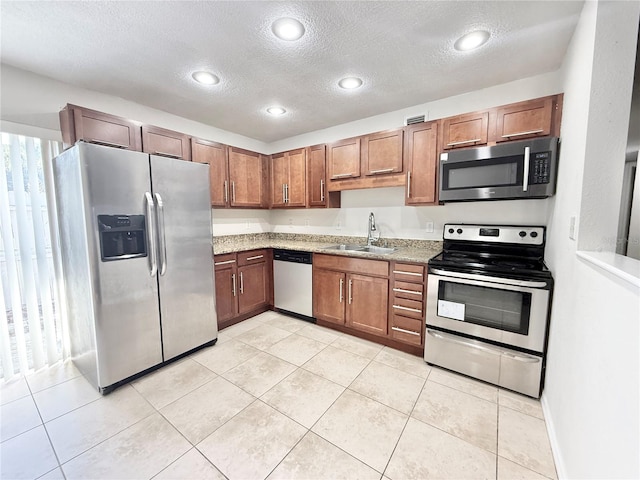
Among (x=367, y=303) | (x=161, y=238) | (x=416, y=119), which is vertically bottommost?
(x=367, y=303)

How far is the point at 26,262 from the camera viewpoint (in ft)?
6.81

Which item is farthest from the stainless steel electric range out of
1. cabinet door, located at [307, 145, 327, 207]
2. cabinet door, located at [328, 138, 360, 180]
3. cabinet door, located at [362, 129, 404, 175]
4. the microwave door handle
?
A: cabinet door, located at [307, 145, 327, 207]

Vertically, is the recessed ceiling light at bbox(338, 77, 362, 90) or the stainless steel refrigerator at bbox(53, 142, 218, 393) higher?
the recessed ceiling light at bbox(338, 77, 362, 90)

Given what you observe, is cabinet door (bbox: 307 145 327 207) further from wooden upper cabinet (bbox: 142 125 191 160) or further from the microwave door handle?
the microwave door handle

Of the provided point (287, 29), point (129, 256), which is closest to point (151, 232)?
point (129, 256)

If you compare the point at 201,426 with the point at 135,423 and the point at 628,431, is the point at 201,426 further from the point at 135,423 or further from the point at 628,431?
the point at 628,431

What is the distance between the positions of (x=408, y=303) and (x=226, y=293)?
6.44 feet

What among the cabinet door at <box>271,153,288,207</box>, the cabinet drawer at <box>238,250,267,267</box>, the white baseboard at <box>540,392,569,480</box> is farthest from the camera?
the cabinet door at <box>271,153,288,207</box>

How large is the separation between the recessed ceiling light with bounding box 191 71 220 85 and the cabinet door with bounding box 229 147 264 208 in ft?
3.40

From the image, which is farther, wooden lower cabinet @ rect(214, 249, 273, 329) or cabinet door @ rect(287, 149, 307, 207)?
cabinet door @ rect(287, 149, 307, 207)

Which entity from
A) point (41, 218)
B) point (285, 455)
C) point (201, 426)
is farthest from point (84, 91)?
point (285, 455)

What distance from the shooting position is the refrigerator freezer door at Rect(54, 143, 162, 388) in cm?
180

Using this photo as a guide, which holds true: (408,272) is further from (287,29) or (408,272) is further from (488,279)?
(287,29)

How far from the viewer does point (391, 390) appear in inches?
76.5
